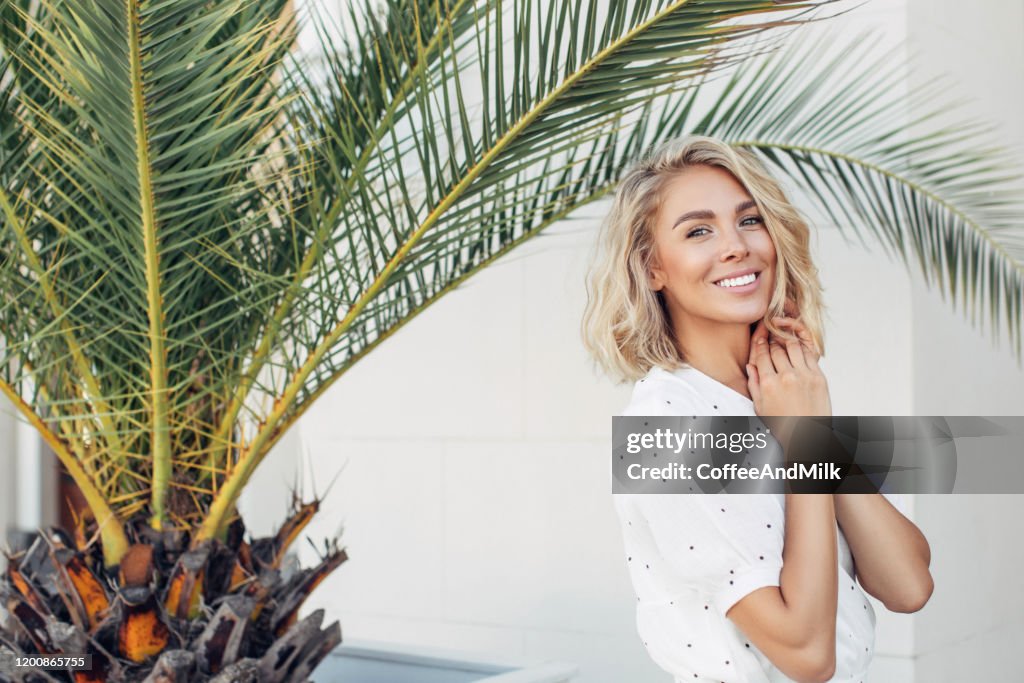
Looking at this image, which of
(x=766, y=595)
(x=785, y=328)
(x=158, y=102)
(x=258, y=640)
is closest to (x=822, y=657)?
(x=766, y=595)

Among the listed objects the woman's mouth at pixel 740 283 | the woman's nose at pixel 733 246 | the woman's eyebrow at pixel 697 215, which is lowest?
the woman's mouth at pixel 740 283

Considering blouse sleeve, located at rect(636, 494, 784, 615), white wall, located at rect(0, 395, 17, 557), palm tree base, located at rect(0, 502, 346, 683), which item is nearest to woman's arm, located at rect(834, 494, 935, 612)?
blouse sleeve, located at rect(636, 494, 784, 615)

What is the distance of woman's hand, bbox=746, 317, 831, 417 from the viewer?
1.39 metres

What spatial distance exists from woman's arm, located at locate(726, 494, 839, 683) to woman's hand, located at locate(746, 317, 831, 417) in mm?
140

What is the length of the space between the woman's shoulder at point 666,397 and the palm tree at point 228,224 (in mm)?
422

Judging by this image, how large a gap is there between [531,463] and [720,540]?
67.3 inches

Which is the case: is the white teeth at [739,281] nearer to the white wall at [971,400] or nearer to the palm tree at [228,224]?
the palm tree at [228,224]

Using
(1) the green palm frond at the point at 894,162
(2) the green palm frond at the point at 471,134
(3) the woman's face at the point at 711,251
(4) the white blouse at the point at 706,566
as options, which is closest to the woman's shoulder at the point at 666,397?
(4) the white blouse at the point at 706,566

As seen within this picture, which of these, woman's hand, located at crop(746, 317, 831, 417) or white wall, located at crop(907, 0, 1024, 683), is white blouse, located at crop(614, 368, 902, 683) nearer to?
woman's hand, located at crop(746, 317, 831, 417)

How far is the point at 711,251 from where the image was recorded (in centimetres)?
144

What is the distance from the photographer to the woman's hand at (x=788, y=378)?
1.39m

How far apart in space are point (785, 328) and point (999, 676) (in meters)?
1.71

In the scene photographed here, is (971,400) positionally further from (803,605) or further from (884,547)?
(803,605)

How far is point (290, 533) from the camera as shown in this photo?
2320 mm
